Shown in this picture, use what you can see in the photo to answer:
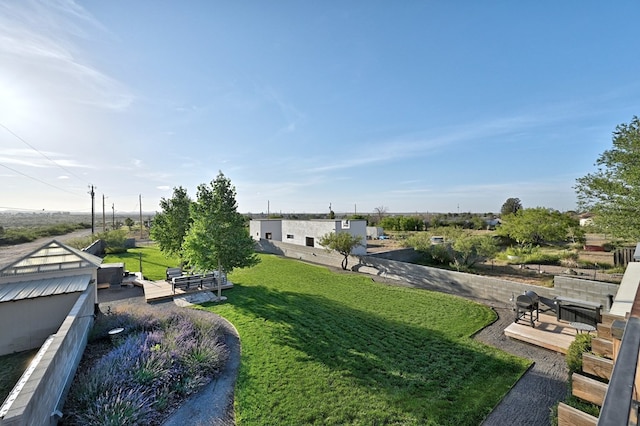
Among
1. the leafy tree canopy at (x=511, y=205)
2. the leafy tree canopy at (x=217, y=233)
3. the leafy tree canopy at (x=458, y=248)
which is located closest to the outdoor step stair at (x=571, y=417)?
the leafy tree canopy at (x=217, y=233)

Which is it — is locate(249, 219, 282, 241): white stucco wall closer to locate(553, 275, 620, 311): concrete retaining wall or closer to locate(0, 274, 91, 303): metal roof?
locate(0, 274, 91, 303): metal roof

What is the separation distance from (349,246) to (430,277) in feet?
17.7

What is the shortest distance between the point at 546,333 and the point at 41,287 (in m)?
15.1

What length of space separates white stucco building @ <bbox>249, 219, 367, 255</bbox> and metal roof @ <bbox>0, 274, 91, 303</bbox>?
487 inches

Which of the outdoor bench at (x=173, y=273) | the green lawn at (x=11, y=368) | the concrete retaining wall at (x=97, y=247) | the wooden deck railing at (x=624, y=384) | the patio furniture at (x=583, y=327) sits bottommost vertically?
the green lawn at (x=11, y=368)

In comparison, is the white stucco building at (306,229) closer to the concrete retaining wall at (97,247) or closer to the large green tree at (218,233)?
the large green tree at (218,233)

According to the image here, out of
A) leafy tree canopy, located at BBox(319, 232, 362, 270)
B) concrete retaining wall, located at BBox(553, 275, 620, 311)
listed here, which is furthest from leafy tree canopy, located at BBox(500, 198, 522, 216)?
concrete retaining wall, located at BBox(553, 275, 620, 311)

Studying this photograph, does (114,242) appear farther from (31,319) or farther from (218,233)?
(31,319)

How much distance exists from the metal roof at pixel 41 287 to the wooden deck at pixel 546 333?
13.3 metres

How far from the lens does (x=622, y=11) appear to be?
320 inches

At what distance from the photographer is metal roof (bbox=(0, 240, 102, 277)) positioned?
27.7 feet

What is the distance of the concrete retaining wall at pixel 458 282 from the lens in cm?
1029

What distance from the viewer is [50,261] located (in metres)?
8.95

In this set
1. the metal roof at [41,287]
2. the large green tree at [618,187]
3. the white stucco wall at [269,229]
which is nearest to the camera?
the metal roof at [41,287]
